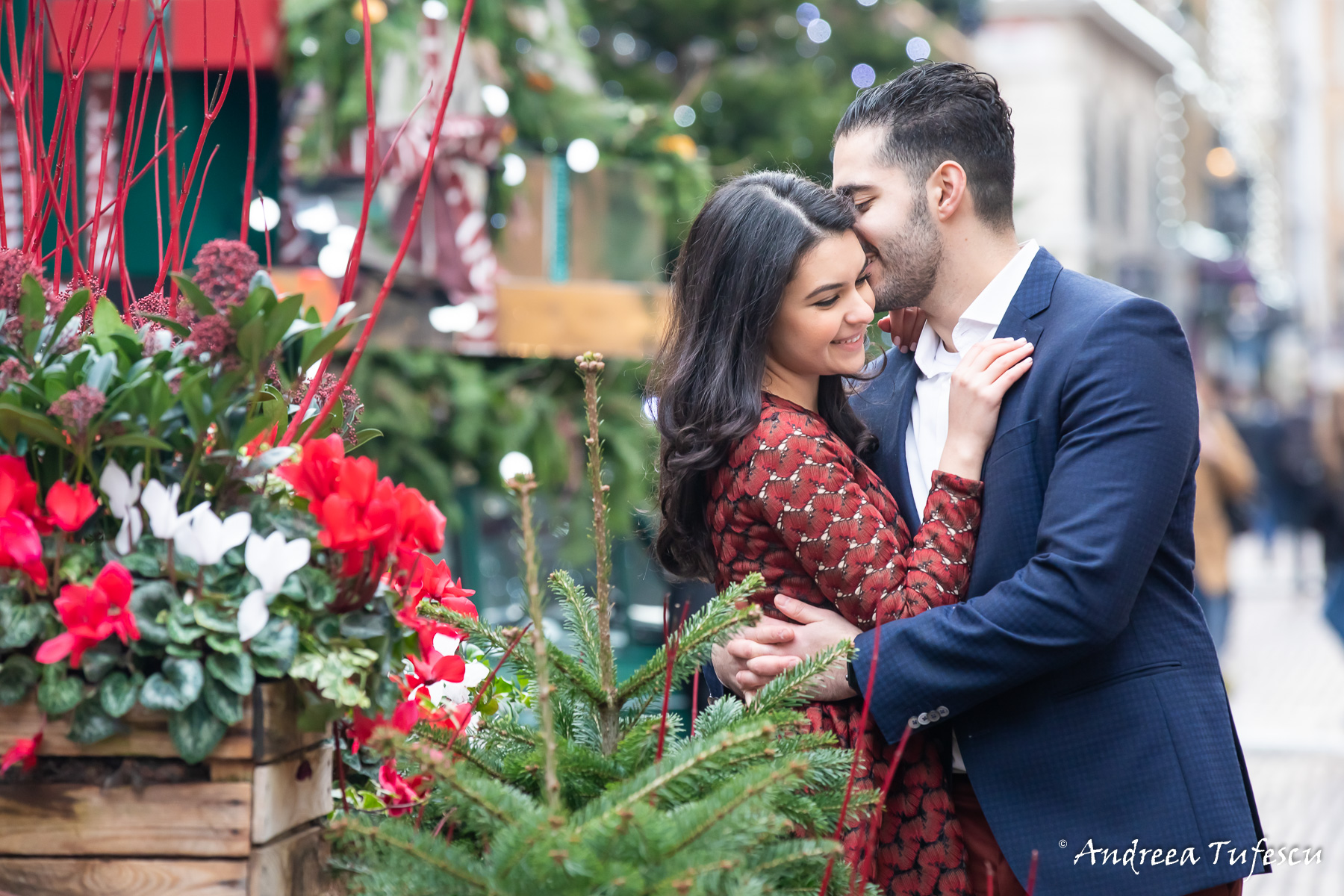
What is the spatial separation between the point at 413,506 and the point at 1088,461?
1.06 m

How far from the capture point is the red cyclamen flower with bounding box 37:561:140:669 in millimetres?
1275

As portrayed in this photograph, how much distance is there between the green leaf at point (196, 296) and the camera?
130cm

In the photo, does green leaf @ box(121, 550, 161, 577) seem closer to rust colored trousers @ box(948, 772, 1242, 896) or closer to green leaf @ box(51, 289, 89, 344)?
green leaf @ box(51, 289, 89, 344)

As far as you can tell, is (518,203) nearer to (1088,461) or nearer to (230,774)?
(1088,461)

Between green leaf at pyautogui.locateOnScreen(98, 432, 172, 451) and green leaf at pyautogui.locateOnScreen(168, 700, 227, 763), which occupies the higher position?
green leaf at pyautogui.locateOnScreen(98, 432, 172, 451)

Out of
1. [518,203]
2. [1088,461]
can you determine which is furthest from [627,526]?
[1088,461]

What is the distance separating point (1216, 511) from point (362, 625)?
8.27 metres

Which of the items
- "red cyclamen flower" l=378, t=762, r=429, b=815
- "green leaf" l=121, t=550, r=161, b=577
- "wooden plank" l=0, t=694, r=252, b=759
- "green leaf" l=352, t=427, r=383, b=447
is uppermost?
"green leaf" l=352, t=427, r=383, b=447

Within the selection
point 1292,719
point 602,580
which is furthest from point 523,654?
point 1292,719

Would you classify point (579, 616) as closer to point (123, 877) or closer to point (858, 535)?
point (858, 535)

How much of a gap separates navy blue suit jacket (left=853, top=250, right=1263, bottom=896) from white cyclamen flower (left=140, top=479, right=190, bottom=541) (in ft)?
3.48

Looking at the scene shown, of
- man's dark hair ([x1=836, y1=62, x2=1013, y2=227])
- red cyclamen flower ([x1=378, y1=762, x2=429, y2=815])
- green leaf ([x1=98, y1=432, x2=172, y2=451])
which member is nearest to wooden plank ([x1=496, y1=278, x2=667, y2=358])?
man's dark hair ([x1=836, y1=62, x2=1013, y2=227])

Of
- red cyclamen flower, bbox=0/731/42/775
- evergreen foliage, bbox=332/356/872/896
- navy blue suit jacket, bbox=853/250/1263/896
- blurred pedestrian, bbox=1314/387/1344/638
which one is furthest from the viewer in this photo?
blurred pedestrian, bbox=1314/387/1344/638

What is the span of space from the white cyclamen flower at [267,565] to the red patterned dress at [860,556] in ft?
2.94
